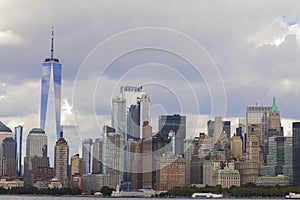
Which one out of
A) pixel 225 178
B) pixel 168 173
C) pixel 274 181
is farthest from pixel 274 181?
pixel 168 173

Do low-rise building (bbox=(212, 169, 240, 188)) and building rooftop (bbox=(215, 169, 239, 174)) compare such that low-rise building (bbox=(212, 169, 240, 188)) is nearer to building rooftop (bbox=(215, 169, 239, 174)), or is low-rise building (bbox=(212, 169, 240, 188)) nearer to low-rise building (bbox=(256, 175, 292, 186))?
building rooftop (bbox=(215, 169, 239, 174))

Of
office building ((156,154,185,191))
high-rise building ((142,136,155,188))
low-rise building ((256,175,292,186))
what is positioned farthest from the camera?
office building ((156,154,185,191))

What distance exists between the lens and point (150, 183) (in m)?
189

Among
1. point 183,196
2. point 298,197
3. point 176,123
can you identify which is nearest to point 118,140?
point 176,123

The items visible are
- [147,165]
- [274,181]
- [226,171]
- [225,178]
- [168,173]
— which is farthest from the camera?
[147,165]

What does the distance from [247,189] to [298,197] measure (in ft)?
47.0

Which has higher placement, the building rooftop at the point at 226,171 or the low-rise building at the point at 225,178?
the building rooftop at the point at 226,171

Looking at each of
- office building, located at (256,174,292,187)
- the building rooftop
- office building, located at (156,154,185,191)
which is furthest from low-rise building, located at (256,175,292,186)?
office building, located at (156,154,185,191)

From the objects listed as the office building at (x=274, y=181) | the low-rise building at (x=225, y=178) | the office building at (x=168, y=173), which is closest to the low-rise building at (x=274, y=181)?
the office building at (x=274, y=181)

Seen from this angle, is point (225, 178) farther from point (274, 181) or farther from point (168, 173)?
point (168, 173)

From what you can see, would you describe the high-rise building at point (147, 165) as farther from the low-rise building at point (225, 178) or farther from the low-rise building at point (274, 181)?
the low-rise building at point (274, 181)

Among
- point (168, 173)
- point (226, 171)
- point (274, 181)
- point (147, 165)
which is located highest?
point (147, 165)

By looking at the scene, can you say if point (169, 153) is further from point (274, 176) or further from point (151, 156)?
point (274, 176)

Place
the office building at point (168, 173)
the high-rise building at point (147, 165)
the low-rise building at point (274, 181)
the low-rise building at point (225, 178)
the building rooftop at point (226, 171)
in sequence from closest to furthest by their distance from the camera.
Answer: the high-rise building at point (147, 165), the low-rise building at point (274, 181), the office building at point (168, 173), the low-rise building at point (225, 178), the building rooftop at point (226, 171)
